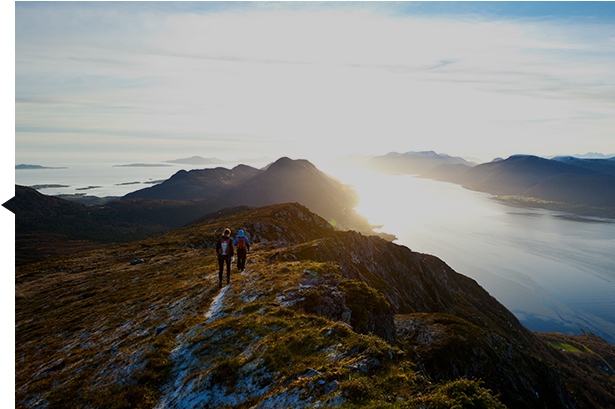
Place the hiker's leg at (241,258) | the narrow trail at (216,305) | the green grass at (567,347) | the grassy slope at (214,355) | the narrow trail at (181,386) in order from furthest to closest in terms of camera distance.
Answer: the green grass at (567,347) < the hiker's leg at (241,258) < the narrow trail at (216,305) < the narrow trail at (181,386) < the grassy slope at (214,355)

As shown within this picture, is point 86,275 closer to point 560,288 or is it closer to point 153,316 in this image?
point 153,316

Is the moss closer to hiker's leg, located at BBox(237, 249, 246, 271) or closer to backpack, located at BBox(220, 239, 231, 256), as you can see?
backpack, located at BBox(220, 239, 231, 256)

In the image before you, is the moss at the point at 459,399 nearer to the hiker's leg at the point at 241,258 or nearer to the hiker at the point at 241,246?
the hiker at the point at 241,246

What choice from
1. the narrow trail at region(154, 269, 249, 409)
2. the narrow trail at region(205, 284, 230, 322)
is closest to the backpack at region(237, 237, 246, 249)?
the narrow trail at region(205, 284, 230, 322)

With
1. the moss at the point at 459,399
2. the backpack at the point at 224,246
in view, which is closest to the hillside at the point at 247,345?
the moss at the point at 459,399

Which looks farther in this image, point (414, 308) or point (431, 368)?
point (414, 308)

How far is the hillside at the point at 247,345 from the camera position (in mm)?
11133

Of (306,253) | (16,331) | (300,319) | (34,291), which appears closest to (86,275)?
(34,291)

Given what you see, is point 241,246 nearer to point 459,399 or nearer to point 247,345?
point 247,345

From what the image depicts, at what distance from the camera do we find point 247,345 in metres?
14.9

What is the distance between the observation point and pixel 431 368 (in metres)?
32.1

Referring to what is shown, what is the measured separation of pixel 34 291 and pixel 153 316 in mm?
31879

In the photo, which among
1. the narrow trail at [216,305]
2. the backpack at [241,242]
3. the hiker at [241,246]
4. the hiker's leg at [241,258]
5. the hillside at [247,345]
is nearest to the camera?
the hillside at [247,345]

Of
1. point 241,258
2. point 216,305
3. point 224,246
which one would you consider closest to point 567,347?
point 241,258
